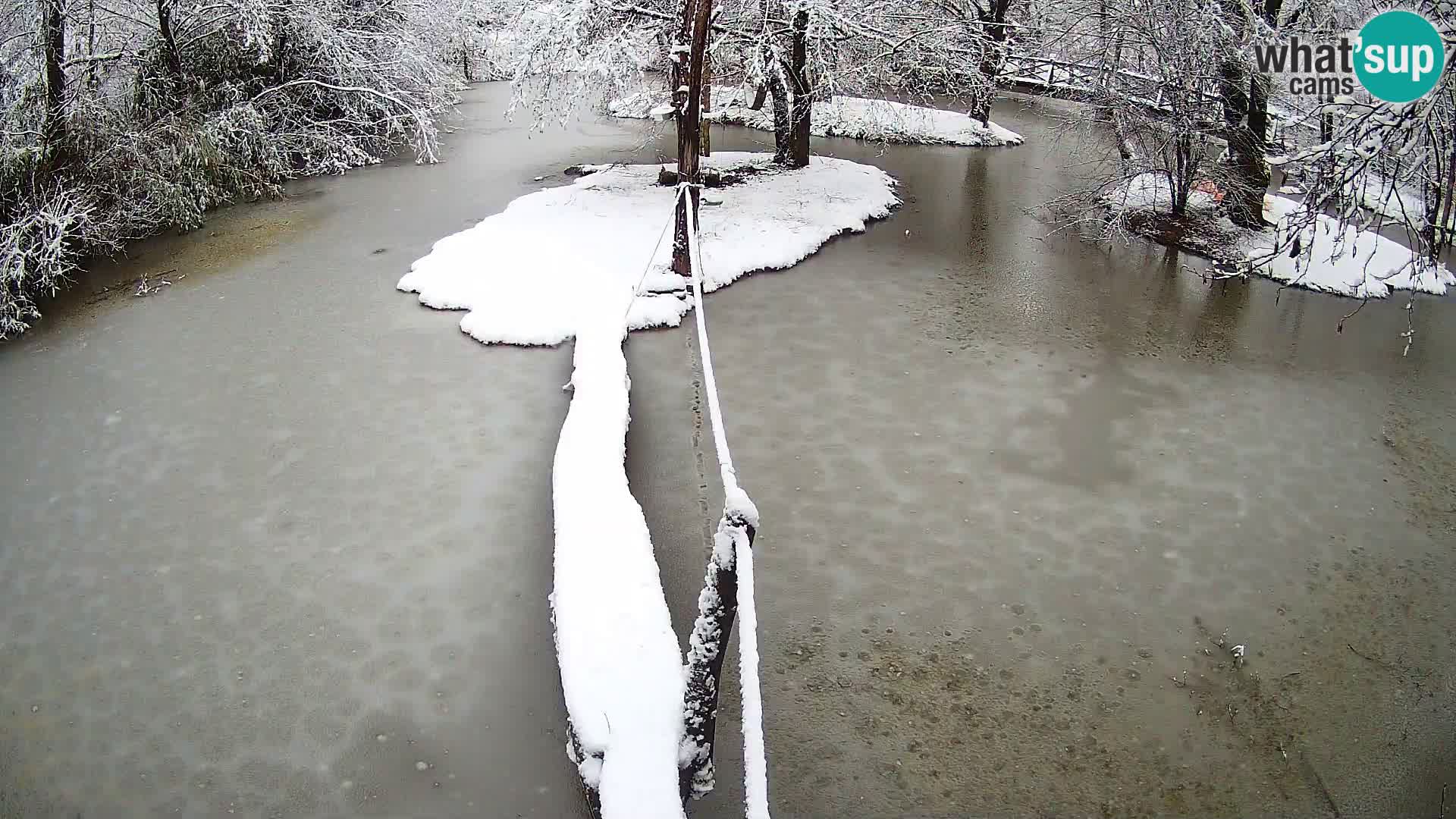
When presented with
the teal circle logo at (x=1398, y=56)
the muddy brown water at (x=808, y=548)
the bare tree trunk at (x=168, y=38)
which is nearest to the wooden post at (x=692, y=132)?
the muddy brown water at (x=808, y=548)

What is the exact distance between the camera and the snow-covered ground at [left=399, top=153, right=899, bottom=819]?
3.41 m

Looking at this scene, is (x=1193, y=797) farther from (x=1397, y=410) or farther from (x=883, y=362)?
(x=1397, y=410)

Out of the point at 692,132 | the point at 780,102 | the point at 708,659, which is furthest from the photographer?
the point at 780,102

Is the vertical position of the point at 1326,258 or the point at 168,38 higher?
the point at 168,38

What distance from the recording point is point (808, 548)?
17.6ft

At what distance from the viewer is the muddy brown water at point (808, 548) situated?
391 cm

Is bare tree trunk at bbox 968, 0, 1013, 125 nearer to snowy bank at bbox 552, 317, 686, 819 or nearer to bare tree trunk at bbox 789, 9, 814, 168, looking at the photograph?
bare tree trunk at bbox 789, 9, 814, 168

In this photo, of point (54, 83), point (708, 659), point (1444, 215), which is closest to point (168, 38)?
point (54, 83)

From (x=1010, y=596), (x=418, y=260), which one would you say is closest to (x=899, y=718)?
(x=1010, y=596)

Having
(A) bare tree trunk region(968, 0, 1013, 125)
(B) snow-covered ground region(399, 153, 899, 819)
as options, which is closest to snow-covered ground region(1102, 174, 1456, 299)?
(A) bare tree trunk region(968, 0, 1013, 125)

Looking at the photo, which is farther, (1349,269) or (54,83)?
(54,83)

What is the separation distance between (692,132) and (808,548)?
4858 mm

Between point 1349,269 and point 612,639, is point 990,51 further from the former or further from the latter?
point 612,639

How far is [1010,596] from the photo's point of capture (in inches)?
195
